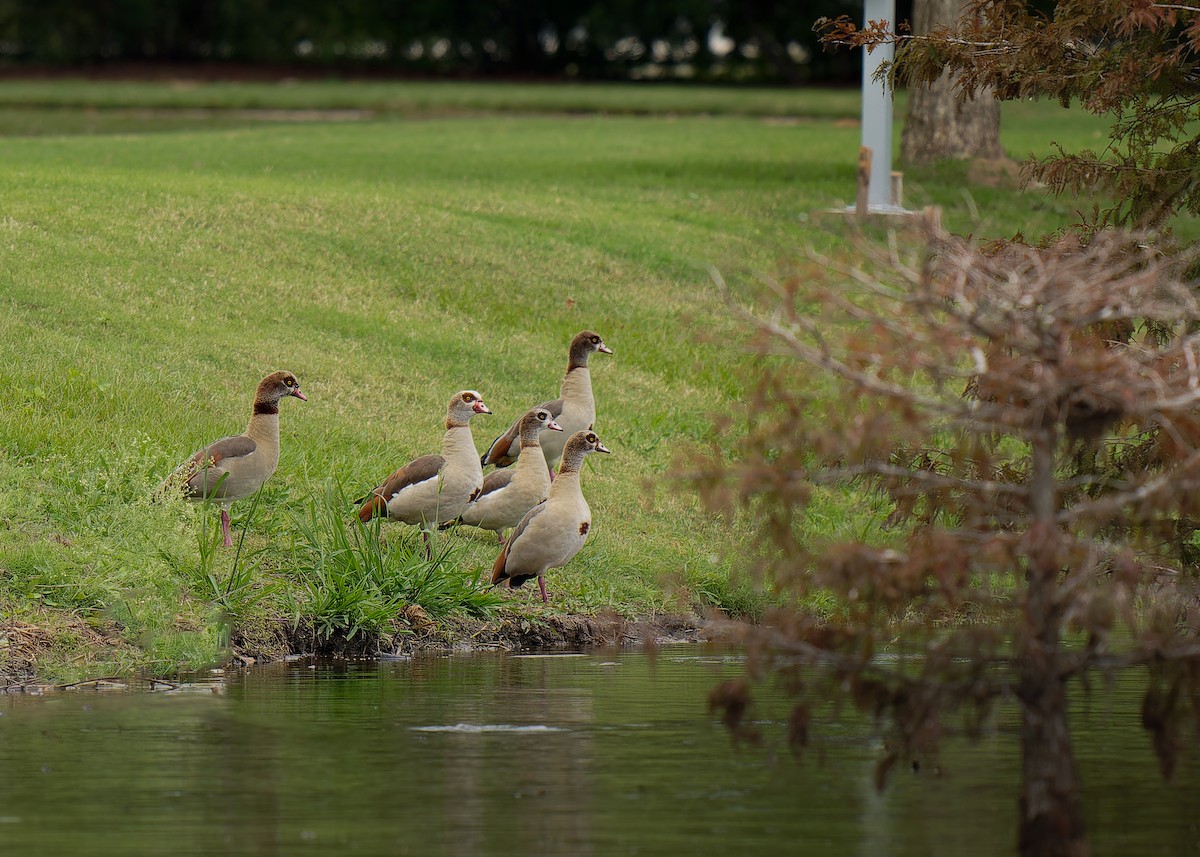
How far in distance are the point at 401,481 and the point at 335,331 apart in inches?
257

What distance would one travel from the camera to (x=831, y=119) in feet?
151

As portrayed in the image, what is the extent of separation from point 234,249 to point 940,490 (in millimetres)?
13105

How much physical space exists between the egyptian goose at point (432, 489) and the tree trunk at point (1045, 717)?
22.1ft

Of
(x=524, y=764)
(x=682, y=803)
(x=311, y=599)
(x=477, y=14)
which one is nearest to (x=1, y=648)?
(x=311, y=599)

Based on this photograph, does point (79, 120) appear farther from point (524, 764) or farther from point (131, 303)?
point (524, 764)

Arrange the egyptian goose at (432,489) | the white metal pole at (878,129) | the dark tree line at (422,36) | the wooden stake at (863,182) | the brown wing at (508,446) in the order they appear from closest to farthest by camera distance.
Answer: the egyptian goose at (432,489)
the brown wing at (508,446)
the wooden stake at (863,182)
the white metal pole at (878,129)
the dark tree line at (422,36)

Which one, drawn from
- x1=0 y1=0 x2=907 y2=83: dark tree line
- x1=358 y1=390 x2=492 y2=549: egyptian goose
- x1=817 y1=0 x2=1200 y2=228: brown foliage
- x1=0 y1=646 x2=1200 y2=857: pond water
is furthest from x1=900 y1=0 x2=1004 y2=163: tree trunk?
x1=0 y1=0 x2=907 y2=83: dark tree line

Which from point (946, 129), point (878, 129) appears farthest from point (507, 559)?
point (946, 129)

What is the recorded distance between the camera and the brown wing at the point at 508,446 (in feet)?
51.0

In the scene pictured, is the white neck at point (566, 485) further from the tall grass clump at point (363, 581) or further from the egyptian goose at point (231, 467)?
the egyptian goose at point (231, 467)

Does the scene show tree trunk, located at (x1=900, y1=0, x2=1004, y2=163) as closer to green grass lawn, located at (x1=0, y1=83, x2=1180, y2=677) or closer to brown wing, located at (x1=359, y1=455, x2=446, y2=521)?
green grass lawn, located at (x1=0, y1=83, x2=1180, y2=677)

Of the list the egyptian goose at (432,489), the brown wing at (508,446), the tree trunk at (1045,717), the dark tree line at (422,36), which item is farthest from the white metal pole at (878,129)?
the dark tree line at (422,36)

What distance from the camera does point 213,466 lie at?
43.8ft

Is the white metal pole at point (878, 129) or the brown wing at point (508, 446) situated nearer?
the brown wing at point (508, 446)
